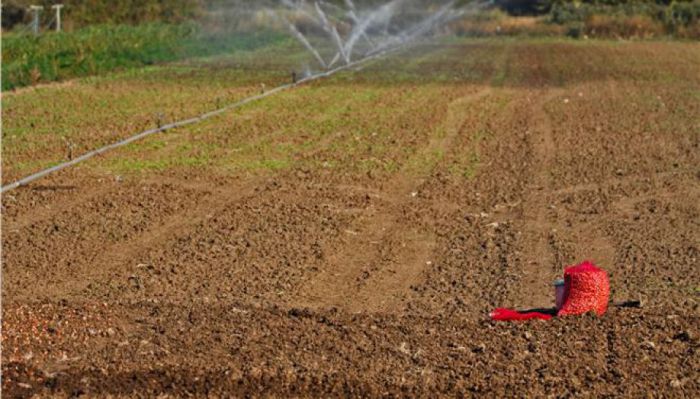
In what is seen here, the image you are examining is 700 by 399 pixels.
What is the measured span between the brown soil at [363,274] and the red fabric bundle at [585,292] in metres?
0.12

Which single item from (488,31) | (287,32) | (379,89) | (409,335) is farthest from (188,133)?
(488,31)

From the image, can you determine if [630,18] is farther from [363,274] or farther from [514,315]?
[514,315]

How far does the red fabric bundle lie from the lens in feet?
27.0

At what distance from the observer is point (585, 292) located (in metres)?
8.25

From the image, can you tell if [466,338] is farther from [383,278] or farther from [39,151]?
[39,151]

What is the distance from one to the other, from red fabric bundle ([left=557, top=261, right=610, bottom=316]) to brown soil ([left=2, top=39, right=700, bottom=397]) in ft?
0.38

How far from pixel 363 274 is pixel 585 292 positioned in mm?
2106

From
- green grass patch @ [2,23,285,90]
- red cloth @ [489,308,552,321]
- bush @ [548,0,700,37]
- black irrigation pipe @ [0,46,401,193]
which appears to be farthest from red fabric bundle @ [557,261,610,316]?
bush @ [548,0,700,37]

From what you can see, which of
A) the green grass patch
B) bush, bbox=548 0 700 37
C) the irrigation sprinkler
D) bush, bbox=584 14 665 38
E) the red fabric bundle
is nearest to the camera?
the red fabric bundle

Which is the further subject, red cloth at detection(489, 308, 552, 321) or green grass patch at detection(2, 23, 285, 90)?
green grass patch at detection(2, 23, 285, 90)

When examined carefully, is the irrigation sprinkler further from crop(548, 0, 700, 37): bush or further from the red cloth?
the red cloth

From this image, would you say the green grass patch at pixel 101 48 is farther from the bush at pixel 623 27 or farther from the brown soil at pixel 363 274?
the bush at pixel 623 27

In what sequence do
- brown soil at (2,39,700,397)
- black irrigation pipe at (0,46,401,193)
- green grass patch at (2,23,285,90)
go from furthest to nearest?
green grass patch at (2,23,285,90) < black irrigation pipe at (0,46,401,193) < brown soil at (2,39,700,397)

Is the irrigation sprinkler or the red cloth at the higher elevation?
the red cloth
